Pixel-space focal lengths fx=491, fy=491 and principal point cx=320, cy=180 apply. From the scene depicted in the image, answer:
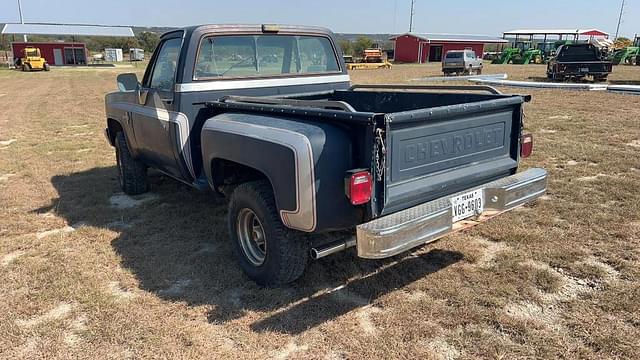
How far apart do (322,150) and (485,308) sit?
4.84 ft

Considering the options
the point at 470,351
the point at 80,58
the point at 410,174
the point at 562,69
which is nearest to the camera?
the point at 470,351

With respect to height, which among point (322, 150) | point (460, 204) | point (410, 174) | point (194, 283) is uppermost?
point (322, 150)

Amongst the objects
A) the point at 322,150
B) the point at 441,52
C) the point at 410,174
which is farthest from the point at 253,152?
the point at 441,52

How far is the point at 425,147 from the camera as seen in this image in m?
3.00

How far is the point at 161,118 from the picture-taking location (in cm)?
437

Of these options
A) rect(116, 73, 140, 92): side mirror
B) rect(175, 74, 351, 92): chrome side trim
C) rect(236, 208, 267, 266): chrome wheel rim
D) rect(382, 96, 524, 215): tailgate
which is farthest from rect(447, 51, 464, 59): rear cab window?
rect(236, 208, 267, 266): chrome wheel rim

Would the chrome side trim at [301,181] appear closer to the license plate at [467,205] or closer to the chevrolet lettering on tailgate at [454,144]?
the chevrolet lettering on tailgate at [454,144]

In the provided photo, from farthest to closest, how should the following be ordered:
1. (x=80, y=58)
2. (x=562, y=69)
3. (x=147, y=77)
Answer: (x=80, y=58)
(x=562, y=69)
(x=147, y=77)

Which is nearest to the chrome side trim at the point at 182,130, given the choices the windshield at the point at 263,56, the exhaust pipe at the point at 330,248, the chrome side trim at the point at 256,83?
the chrome side trim at the point at 256,83

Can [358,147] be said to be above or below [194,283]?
above

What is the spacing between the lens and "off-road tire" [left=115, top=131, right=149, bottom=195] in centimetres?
558

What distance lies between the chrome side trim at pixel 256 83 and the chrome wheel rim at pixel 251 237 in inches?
50.1

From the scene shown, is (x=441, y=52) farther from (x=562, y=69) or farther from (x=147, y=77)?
(x=147, y=77)

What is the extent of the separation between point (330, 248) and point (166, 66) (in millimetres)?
2609
